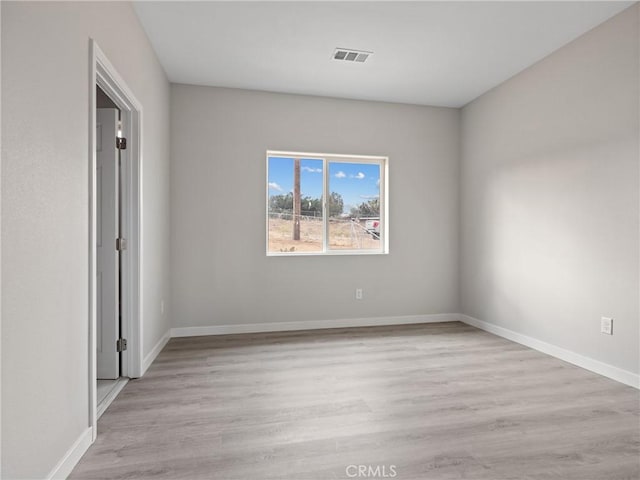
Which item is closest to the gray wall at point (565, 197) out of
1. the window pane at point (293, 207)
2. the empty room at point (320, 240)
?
the empty room at point (320, 240)

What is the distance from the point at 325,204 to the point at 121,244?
241cm

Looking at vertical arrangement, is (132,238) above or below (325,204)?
below

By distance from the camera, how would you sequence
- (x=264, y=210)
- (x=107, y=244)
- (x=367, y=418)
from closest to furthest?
1. (x=367, y=418)
2. (x=107, y=244)
3. (x=264, y=210)

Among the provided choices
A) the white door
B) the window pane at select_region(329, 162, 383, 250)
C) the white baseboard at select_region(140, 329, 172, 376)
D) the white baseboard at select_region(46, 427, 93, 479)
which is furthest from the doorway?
the window pane at select_region(329, 162, 383, 250)

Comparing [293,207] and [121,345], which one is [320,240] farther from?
[121,345]

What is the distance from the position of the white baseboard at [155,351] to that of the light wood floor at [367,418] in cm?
7

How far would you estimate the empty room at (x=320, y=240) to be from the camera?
1709mm

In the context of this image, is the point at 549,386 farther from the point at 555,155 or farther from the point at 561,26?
the point at 561,26

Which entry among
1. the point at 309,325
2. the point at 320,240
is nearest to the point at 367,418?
the point at 309,325

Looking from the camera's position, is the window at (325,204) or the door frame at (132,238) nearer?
the door frame at (132,238)

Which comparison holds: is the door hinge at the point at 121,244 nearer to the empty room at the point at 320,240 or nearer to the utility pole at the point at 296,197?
the empty room at the point at 320,240

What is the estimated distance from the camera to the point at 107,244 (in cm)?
281

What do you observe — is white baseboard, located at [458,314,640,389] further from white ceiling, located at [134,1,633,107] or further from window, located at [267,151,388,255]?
white ceiling, located at [134,1,633,107]

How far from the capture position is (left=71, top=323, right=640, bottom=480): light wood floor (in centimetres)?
181
